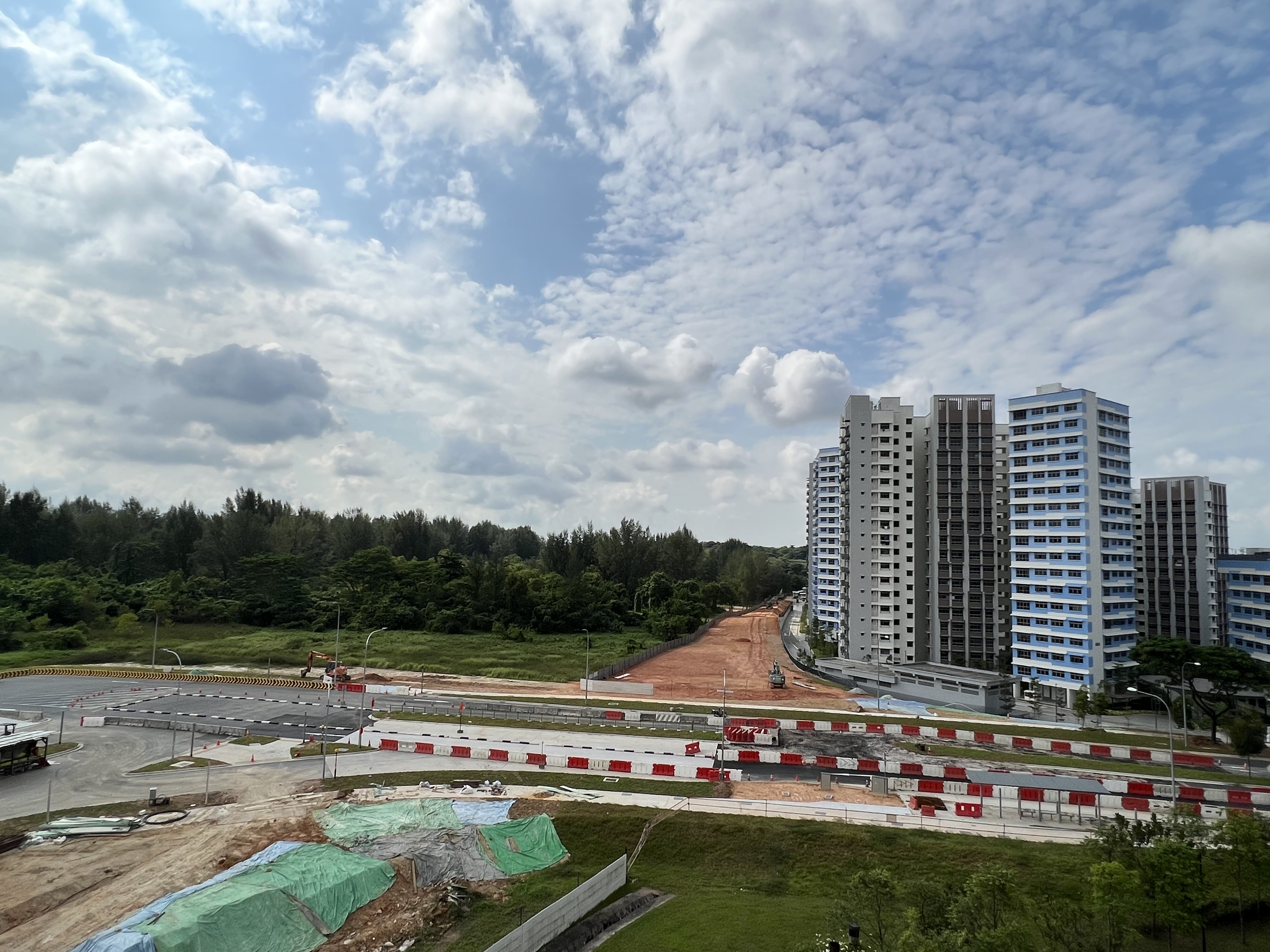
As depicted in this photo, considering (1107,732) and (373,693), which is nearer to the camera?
(1107,732)

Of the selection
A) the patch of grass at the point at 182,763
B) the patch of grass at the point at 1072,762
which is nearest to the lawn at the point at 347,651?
the patch of grass at the point at 182,763

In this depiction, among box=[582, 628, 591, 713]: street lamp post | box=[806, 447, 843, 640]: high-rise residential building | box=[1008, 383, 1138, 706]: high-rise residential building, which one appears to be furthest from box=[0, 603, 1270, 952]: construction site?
box=[806, 447, 843, 640]: high-rise residential building

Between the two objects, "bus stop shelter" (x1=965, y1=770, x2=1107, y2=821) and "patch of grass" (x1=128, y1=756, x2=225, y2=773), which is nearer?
"bus stop shelter" (x1=965, y1=770, x2=1107, y2=821)

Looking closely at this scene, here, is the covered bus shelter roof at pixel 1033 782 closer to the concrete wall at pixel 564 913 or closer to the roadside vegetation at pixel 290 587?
the concrete wall at pixel 564 913

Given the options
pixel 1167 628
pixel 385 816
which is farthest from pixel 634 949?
pixel 1167 628

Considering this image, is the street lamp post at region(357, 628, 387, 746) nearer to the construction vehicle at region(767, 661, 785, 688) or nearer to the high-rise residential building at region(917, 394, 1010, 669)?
the construction vehicle at region(767, 661, 785, 688)

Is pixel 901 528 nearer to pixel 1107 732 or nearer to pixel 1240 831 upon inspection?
pixel 1107 732
